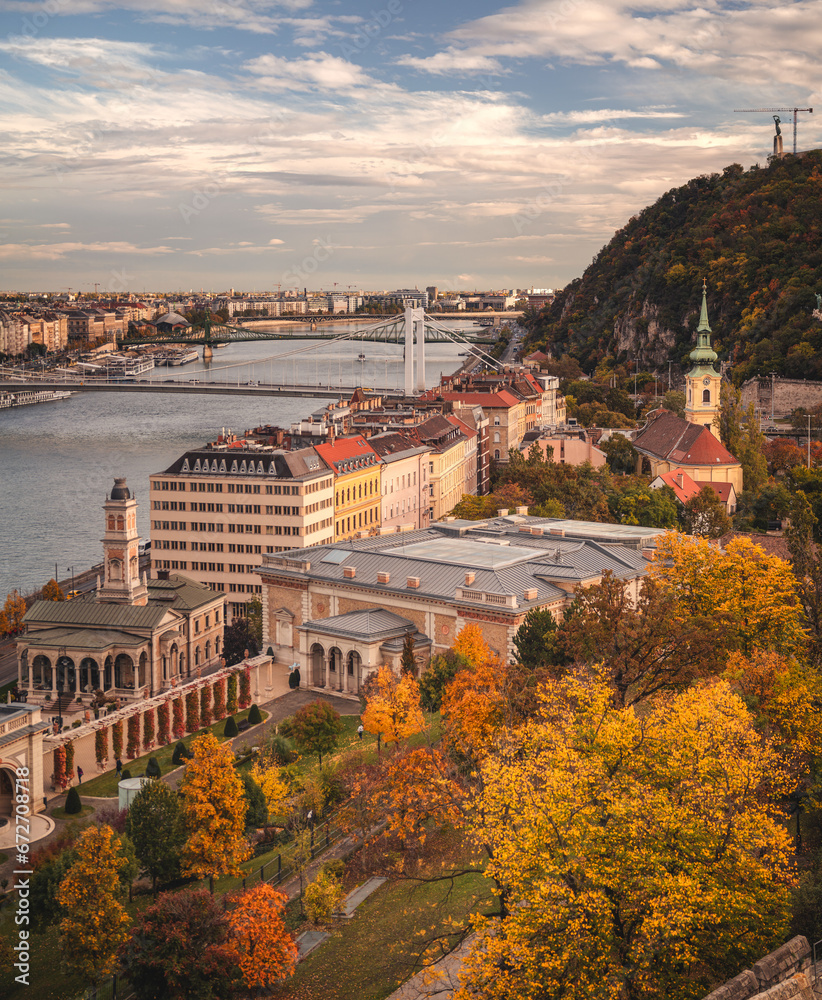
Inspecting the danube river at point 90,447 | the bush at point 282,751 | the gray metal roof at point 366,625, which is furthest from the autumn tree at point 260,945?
the danube river at point 90,447

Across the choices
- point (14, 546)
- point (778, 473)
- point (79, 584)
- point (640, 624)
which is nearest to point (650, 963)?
point (640, 624)

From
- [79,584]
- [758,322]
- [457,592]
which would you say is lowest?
[79,584]

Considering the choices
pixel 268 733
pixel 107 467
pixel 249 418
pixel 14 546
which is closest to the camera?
pixel 268 733

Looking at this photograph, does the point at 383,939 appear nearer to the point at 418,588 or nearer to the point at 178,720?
the point at 178,720

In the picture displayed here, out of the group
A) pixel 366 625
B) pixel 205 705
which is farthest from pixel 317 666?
pixel 205 705

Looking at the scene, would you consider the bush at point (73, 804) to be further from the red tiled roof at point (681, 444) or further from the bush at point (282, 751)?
the red tiled roof at point (681, 444)

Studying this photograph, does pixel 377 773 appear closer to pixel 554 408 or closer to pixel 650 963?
pixel 650 963

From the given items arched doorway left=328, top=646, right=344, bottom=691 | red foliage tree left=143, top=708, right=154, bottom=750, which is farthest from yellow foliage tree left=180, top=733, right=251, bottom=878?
arched doorway left=328, top=646, right=344, bottom=691

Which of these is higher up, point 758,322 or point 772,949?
point 758,322

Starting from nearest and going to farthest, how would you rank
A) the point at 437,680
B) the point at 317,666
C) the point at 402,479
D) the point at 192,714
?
the point at 437,680
the point at 192,714
the point at 317,666
the point at 402,479
